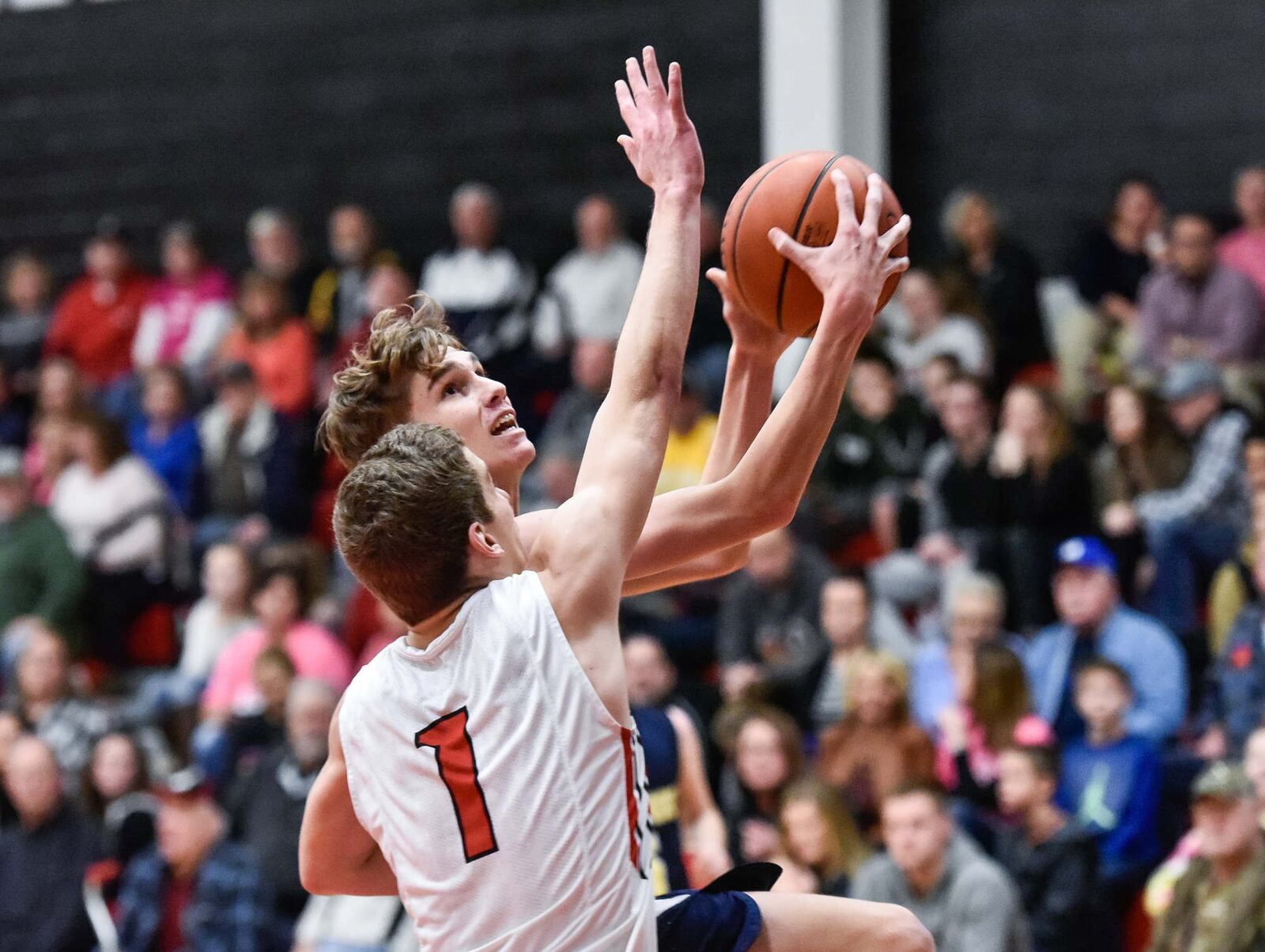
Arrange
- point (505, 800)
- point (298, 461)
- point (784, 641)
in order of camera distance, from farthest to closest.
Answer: point (298, 461) < point (784, 641) < point (505, 800)

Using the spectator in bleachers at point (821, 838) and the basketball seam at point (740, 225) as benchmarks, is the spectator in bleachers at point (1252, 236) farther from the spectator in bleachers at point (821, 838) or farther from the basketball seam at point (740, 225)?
the basketball seam at point (740, 225)

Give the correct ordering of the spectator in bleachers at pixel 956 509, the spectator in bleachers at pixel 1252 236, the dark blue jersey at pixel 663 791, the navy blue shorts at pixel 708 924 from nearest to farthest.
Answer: the navy blue shorts at pixel 708 924, the dark blue jersey at pixel 663 791, the spectator in bleachers at pixel 956 509, the spectator in bleachers at pixel 1252 236

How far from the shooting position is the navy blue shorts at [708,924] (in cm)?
324

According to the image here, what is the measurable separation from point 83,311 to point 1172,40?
6916 millimetres

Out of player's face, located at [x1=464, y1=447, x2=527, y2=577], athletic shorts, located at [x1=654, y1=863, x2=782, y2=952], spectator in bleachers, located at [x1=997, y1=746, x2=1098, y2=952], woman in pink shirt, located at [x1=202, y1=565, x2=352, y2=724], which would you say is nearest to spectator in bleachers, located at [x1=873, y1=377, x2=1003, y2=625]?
spectator in bleachers, located at [x1=997, y1=746, x2=1098, y2=952]

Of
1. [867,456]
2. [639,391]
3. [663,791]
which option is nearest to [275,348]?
[867,456]

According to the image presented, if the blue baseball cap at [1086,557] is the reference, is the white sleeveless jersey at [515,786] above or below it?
above

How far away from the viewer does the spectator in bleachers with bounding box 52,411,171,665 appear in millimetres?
Result: 10797

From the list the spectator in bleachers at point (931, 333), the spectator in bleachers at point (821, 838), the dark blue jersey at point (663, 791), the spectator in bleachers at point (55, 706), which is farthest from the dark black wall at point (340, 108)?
the dark blue jersey at point (663, 791)

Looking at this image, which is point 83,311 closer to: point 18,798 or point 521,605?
point 18,798

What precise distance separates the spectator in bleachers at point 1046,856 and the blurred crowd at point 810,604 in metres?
0.01

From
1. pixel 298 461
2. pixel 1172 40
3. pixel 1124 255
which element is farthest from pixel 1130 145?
pixel 298 461

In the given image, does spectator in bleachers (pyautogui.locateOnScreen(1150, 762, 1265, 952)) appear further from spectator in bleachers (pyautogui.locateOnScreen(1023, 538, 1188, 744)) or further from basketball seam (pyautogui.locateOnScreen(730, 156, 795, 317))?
basketball seam (pyautogui.locateOnScreen(730, 156, 795, 317))

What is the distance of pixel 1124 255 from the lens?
1010 centimetres
